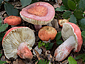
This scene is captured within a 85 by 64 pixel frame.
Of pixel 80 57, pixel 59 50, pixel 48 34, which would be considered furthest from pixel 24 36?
pixel 80 57

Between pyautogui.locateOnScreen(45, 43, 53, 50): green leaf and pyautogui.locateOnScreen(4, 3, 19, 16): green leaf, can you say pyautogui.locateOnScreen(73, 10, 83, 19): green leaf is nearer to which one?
pyautogui.locateOnScreen(45, 43, 53, 50): green leaf

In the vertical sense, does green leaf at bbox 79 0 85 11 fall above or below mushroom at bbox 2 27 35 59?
above

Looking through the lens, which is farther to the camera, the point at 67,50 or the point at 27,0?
the point at 27,0

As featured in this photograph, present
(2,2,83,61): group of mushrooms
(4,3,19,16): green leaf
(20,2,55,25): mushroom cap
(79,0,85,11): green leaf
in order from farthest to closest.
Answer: (4,3,19,16): green leaf, (79,0,85,11): green leaf, (20,2,55,25): mushroom cap, (2,2,83,61): group of mushrooms

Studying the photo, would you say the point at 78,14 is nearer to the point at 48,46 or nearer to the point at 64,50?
the point at 64,50

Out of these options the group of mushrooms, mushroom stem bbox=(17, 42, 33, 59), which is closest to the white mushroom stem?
the group of mushrooms

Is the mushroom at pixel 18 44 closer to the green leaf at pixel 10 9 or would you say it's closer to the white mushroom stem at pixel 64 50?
the white mushroom stem at pixel 64 50

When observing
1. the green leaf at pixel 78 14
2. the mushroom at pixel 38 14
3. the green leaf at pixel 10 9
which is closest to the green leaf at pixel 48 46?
the mushroom at pixel 38 14

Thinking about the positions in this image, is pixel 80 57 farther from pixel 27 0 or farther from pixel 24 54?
pixel 27 0
